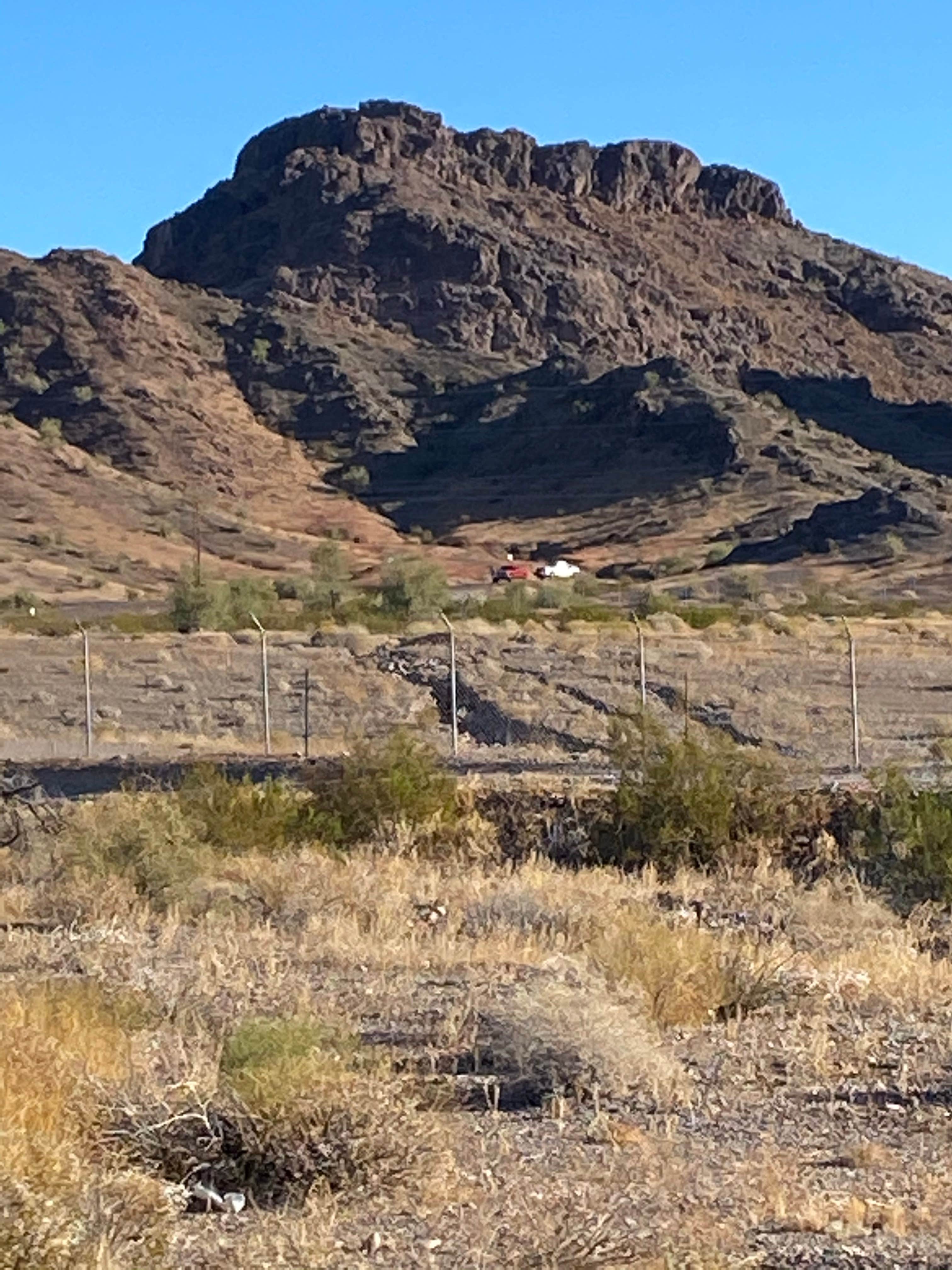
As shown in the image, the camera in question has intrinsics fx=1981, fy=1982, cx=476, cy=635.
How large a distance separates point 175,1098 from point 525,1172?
145cm

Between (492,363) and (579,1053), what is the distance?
4869 inches

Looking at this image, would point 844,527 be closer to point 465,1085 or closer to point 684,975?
point 684,975

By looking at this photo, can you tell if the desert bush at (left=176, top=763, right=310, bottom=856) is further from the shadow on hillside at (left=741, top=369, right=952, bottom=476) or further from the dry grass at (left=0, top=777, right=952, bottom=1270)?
the shadow on hillside at (left=741, top=369, right=952, bottom=476)

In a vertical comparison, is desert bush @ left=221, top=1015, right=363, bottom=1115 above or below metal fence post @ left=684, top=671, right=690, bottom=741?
below

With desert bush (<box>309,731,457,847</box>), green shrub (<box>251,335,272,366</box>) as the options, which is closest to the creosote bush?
desert bush (<box>309,731,457,847</box>)

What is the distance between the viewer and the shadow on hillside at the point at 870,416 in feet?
385

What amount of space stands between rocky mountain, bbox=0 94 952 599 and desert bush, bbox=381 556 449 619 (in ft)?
86.7

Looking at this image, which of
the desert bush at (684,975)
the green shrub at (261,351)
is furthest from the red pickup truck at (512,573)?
the desert bush at (684,975)

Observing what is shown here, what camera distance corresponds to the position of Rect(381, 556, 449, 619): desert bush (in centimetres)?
5647

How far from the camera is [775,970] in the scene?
38.2 ft

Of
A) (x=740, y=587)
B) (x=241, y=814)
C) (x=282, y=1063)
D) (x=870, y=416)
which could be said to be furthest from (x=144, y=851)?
(x=870, y=416)

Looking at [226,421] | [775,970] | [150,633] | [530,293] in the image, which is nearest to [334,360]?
[226,421]

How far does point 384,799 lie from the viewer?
1972cm

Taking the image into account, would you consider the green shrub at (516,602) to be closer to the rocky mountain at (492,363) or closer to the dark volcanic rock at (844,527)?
the dark volcanic rock at (844,527)
